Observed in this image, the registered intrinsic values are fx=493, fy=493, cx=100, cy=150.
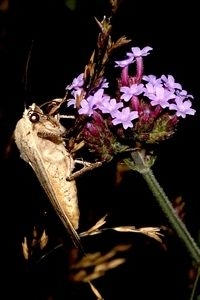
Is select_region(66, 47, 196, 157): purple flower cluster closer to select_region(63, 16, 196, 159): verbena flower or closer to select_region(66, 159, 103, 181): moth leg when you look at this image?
select_region(63, 16, 196, 159): verbena flower

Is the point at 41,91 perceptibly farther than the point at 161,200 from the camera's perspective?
Yes

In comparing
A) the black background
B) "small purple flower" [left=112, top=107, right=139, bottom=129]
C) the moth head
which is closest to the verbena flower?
"small purple flower" [left=112, top=107, right=139, bottom=129]

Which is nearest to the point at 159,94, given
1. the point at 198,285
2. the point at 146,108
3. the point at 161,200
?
the point at 146,108

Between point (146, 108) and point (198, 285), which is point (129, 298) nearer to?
point (198, 285)

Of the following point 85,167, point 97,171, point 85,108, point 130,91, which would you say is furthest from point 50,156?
point 97,171

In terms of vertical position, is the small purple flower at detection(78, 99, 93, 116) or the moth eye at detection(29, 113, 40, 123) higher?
the moth eye at detection(29, 113, 40, 123)

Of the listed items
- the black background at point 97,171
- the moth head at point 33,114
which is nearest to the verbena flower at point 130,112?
the moth head at point 33,114

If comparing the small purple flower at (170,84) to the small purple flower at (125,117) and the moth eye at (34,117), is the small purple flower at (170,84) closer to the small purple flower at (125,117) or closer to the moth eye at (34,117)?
the small purple flower at (125,117)
